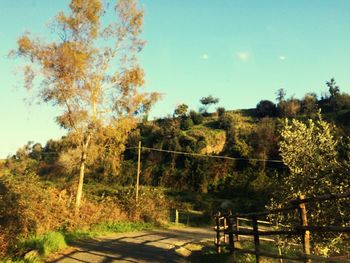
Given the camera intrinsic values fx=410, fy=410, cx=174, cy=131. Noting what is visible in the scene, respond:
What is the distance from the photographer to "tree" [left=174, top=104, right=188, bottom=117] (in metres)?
88.8

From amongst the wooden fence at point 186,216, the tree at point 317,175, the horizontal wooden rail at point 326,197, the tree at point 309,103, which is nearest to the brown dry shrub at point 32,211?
the tree at point 317,175

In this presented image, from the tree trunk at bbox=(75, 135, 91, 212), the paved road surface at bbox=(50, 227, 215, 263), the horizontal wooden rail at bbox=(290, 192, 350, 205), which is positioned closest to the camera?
the horizontal wooden rail at bbox=(290, 192, 350, 205)

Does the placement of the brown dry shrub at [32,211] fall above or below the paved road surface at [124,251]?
above

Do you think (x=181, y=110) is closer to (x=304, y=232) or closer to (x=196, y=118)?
(x=196, y=118)

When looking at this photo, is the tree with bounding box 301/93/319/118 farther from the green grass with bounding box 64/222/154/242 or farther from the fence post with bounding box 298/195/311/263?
the fence post with bounding box 298/195/311/263

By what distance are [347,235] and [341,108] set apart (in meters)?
62.4

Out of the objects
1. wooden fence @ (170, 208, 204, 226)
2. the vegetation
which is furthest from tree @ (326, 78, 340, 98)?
wooden fence @ (170, 208, 204, 226)

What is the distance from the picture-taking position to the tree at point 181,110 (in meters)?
88.8

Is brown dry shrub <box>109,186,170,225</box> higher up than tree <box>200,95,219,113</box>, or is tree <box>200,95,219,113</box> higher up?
tree <box>200,95,219,113</box>

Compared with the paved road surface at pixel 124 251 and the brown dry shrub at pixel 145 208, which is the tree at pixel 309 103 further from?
the paved road surface at pixel 124 251

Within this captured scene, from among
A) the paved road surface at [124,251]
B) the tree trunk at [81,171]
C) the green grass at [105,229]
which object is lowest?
the paved road surface at [124,251]

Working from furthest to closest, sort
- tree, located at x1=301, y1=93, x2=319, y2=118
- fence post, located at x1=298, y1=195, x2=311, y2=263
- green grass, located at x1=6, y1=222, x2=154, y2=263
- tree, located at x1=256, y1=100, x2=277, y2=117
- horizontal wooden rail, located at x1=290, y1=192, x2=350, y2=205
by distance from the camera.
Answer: tree, located at x1=256, y1=100, x2=277, y2=117 < tree, located at x1=301, y1=93, x2=319, y2=118 < green grass, located at x1=6, y1=222, x2=154, y2=263 < fence post, located at x1=298, y1=195, x2=311, y2=263 < horizontal wooden rail, located at x1=290, y1=192, x2=350, y2=205

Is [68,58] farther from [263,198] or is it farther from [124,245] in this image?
[263,198]

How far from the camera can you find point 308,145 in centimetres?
1106
